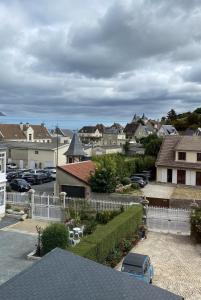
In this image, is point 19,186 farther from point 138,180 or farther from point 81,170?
point 138,180

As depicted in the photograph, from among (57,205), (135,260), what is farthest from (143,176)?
(135,260)

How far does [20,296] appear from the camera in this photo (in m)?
7.14

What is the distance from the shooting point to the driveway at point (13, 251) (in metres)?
17.5

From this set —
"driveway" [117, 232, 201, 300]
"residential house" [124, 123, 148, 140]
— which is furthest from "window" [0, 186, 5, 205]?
"residential house" [124, 123, 148, 140]

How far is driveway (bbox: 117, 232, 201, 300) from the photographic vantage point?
1617cm

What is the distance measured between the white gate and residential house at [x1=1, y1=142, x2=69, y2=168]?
117 feet

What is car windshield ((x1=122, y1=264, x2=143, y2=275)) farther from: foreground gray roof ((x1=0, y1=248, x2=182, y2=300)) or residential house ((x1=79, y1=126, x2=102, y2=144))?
residential house ((x1=79, y1=126, x2=102, y2=144))

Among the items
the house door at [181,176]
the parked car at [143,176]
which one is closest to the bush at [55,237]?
the parked car at [143,176]

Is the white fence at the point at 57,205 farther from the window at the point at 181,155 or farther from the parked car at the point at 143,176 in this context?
the window at the point at 181,155

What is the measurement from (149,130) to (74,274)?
128 metres

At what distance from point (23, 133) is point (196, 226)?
231 feet

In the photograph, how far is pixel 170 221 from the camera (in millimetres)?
24781

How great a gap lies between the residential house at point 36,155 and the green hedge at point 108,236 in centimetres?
3606

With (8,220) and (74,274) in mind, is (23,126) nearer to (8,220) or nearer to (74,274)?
(8,220)
